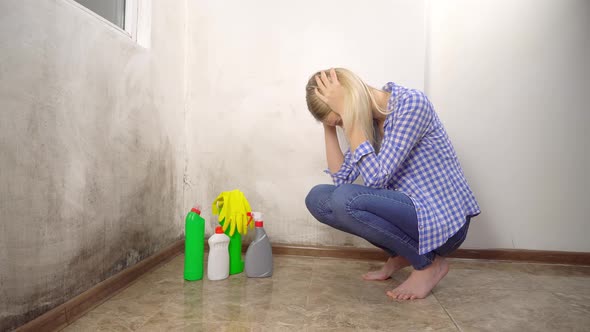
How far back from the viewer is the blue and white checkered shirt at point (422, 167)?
1.16 m

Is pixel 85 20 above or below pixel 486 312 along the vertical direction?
above

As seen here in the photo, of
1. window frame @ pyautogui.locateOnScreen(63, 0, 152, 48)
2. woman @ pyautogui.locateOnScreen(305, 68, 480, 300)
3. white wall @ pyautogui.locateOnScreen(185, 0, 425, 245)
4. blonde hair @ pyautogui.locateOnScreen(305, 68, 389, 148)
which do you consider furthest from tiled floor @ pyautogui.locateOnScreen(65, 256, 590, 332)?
window frame @ pyautogui.locateOnScreen(63, 0, 152, 48)

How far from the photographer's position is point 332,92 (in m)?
1.30

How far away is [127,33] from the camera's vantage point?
1384 mm

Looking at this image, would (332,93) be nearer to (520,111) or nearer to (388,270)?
(388,270)

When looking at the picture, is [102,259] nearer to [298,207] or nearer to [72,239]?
[72,239]

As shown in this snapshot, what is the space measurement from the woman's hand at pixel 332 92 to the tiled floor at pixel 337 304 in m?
0.65

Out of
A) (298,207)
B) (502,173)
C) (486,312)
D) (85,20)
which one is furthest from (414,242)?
(85,20)

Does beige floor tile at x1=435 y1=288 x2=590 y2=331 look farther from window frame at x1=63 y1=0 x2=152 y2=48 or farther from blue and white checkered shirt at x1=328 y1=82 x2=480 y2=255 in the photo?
window frame at x1=63 y1=0 x2=152 y2=48

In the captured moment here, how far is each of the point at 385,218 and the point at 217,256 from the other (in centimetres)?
65

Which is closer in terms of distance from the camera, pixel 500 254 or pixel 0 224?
pixel 0 224

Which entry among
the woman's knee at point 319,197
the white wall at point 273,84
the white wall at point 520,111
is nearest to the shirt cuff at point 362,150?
the woman's knee at point 319,197

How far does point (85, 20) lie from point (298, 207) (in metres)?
1.15

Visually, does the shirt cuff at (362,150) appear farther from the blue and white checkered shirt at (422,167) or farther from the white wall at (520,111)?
the white wall at (520,111)
